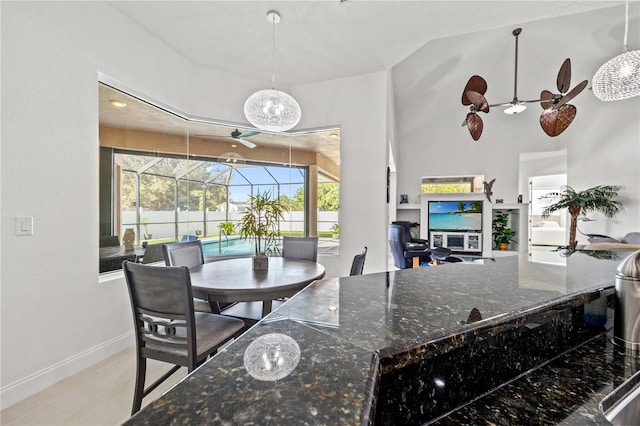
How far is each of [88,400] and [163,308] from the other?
0.98 metres

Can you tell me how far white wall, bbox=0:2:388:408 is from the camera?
187 cm

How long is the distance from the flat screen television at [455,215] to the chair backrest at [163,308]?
23.8ft

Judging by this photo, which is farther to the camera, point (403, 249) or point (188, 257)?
point (403, 249)

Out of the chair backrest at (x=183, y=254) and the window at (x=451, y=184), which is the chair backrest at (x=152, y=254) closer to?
the chair backrest at (x=183, y=254)

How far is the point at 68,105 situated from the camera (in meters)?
2.18

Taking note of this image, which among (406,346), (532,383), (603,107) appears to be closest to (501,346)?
(532,383)

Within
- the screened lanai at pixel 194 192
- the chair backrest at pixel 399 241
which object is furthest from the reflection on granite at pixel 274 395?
the chair backrest at pixel 399 241

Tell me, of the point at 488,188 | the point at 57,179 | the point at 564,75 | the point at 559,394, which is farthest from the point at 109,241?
the point at 488,188

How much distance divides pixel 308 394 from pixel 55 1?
3077mm

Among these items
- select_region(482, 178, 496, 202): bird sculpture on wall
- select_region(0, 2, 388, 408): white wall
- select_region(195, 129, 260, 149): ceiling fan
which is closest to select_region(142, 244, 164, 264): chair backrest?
select_region(0, 2, 388, 408): white wall

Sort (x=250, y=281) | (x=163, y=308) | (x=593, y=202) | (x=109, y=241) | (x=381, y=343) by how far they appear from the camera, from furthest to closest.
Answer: (x=593, y=202) < (x=109, y=241) < (x=250, y=281) < (x=163, y=308) < (x=381, y=343)

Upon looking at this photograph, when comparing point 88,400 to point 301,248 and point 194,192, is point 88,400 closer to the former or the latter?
point 301,248

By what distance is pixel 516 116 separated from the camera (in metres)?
7.29

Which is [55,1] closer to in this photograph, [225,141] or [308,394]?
[225,141]
